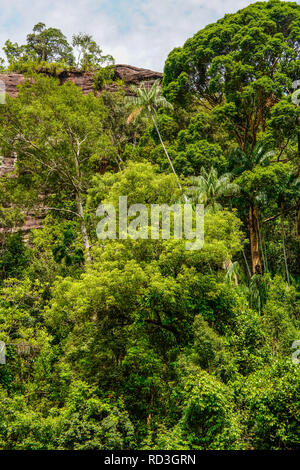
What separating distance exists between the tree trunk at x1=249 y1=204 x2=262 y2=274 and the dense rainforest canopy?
8 cm

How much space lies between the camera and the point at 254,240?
19188 mm

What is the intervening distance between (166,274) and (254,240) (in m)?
9.90

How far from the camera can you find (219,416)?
7785mm

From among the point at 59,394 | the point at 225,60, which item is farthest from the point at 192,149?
the point at 59,394

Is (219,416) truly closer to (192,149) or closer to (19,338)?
(19,338)

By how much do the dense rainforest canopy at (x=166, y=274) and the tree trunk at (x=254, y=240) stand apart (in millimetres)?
84

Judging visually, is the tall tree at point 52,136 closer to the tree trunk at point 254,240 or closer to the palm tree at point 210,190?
the palm tree at point 210,190

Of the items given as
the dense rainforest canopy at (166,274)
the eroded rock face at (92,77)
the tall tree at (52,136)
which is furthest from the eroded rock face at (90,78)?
the tall tree at (52,136)

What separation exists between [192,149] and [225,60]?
16.1 feet

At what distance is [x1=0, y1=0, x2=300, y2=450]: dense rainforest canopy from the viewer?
8.59 meters

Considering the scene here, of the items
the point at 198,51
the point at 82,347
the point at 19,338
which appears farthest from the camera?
the point at 198,51

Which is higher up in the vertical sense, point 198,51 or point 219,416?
point 198,51

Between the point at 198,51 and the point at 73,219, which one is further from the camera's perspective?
the point at 73,219
